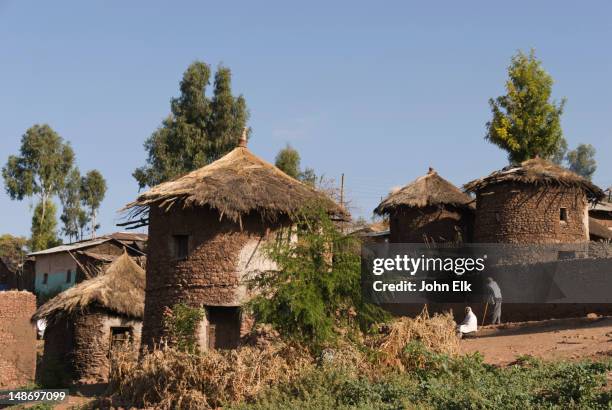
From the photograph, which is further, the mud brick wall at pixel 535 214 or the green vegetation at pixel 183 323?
the mud brick wall at pixel 535 214

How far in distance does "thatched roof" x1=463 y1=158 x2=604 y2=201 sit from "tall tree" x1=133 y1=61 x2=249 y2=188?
1407 centimetres

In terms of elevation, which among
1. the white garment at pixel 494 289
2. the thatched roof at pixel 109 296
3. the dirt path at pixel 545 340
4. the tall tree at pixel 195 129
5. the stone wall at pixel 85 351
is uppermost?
the tall tree at pixel 195 129

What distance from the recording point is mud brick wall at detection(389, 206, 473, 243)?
29500 mm

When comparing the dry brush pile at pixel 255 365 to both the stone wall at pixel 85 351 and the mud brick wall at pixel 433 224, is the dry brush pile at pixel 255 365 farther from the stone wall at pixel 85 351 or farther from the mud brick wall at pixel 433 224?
the mud brick wall at pixel 433 224

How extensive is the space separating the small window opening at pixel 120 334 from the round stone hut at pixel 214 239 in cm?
349

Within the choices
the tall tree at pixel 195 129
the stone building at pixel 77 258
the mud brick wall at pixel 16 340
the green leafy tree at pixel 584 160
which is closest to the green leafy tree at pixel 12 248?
the stone building at pixel 77 258

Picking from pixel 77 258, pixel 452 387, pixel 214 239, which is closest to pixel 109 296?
pixel 214 239

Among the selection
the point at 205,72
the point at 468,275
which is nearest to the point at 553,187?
the point at 468,275

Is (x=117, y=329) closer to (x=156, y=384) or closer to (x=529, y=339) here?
(x=156, y=384)

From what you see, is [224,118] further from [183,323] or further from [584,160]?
[584,160]

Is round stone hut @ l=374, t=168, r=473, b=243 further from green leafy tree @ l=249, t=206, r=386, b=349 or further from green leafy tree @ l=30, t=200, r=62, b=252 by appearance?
green leafy tree @ l=30, t=200, r=62, b=252

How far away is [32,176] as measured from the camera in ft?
147

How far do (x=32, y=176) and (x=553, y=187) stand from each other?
28846 mm

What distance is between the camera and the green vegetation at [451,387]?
11.0 meters
